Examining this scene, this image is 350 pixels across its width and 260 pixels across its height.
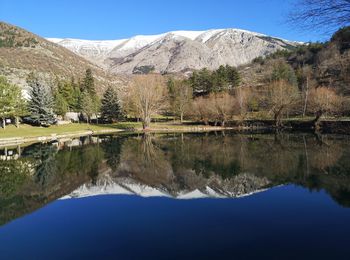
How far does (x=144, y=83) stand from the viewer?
242 ft

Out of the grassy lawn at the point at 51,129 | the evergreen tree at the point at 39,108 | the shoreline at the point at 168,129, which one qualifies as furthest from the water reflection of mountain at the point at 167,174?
the evergreen tree at the point at 39,108

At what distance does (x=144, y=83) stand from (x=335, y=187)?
5865cm

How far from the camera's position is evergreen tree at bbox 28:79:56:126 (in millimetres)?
70125

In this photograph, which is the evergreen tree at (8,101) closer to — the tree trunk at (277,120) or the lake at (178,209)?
the lake at (178,209)

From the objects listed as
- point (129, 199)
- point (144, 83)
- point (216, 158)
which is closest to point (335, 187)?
point (129, 199)

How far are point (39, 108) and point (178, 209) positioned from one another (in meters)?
62.0

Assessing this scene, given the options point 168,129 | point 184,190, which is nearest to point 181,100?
point 168,129

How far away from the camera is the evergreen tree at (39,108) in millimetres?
70125

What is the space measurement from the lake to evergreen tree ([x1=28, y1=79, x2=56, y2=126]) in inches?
1774

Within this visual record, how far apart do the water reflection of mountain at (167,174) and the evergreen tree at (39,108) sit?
38.4 m

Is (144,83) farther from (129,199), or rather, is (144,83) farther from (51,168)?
(129,199)

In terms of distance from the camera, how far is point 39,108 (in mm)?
70375

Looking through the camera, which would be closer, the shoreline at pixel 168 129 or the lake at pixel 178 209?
the lake at pixel 178 209

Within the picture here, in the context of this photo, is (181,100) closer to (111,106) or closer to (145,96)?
(145,96)
